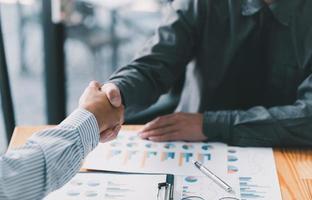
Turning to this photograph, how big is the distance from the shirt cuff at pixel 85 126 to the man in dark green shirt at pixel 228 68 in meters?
0.21

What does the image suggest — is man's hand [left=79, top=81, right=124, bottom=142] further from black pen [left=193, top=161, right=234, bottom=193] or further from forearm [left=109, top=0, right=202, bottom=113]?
black pen [left=193, top=161, right=234, bottom=193]

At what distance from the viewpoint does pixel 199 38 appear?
5.35 ft

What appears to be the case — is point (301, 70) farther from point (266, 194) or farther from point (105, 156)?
point (105, 156)

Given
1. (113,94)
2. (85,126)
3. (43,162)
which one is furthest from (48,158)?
(113,94)

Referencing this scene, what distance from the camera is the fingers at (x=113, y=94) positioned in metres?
1.35

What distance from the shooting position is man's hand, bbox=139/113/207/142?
1.35 metres

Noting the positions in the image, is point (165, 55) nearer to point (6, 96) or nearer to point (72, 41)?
point (6, 96)

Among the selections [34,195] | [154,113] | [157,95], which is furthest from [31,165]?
[154,113]

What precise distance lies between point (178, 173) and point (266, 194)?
0.21m

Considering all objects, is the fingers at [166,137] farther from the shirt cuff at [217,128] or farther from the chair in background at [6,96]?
the chair in background at [6,96]

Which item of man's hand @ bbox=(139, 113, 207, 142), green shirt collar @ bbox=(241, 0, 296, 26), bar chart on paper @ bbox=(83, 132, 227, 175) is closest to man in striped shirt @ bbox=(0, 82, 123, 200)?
bar chart on paper @ bbox=(83, 132, 227, 175)

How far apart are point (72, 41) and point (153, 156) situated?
2.00 meters

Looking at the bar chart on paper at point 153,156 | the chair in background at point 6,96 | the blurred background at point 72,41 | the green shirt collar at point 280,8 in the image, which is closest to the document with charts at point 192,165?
the bar chart on paper at point 153,156

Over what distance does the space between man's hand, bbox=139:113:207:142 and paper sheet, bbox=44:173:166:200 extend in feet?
0.67
